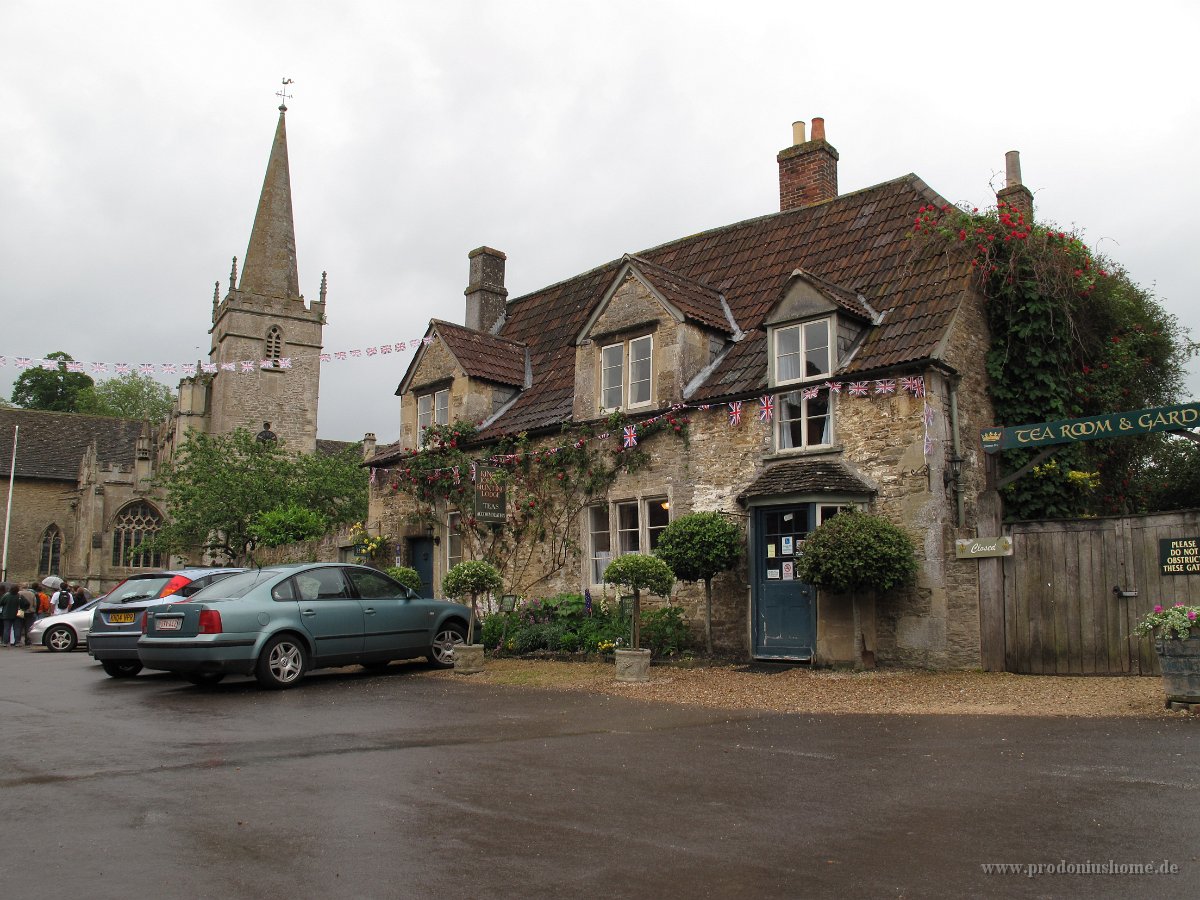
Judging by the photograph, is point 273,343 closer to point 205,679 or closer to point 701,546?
Answer: point 205,679

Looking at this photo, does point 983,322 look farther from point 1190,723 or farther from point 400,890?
point 400,890

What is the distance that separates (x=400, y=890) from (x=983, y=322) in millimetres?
13416

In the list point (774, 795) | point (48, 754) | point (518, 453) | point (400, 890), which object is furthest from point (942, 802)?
point (518, 453)

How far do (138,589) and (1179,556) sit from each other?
46.5 feet

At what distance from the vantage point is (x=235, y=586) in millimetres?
12109

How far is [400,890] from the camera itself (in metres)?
4.14

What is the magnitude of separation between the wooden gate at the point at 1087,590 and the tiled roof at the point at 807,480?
7.11 ft

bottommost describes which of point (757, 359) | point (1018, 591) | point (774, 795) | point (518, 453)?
point (774, 795)

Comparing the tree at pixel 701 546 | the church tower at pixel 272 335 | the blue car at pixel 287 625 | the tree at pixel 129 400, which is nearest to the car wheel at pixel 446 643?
the blue car at pixel 287 625

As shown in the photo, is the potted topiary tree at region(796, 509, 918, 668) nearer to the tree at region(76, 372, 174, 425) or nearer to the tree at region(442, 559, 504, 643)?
the tree at region(442, 559, 504, 643)

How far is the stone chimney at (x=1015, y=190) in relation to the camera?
54.3 ft

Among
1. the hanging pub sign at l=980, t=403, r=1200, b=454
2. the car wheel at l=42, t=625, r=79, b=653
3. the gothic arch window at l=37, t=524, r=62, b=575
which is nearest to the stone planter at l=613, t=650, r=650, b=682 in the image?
the hanging pub sign at l=980, t=403, r=1200, b=454

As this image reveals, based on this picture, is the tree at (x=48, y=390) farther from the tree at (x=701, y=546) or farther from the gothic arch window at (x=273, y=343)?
the tree at (x=701, y=546)

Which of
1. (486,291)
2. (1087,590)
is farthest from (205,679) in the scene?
(486,291)
